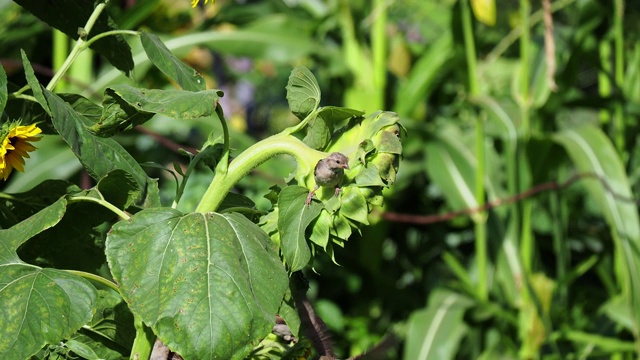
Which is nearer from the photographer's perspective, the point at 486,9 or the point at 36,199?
the point at 36,199

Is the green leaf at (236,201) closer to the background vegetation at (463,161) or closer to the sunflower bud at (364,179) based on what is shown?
the sunflower bud at (364,179)

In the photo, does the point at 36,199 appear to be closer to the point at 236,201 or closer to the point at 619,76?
Result: the point at 236,201

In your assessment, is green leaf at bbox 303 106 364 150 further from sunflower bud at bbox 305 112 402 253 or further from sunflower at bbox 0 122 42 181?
sunflower at bbox 0 122 42 181

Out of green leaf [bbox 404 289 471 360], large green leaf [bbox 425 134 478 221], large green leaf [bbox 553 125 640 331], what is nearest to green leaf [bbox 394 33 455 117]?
large green leaf [bbox 425 134 478 221]

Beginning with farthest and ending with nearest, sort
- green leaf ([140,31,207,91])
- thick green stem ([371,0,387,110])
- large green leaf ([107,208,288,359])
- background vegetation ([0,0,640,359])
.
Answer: thick green stem ([371,0,387,110]), background vegetation ([0,0,640,359]), green leaf ([140,31,207,91]), large green leaf ([107,208,288,359])

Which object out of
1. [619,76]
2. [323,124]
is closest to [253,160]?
[323,124]
